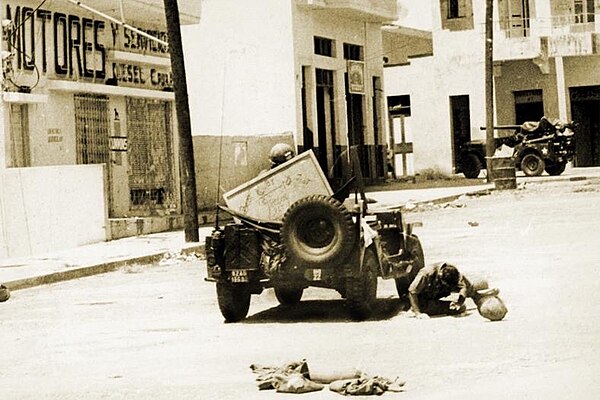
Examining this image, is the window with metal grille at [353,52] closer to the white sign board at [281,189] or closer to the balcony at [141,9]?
the balcony at [141,9]

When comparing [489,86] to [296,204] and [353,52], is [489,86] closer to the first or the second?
[353,52]

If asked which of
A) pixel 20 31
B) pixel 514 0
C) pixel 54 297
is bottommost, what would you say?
pixel 54 297

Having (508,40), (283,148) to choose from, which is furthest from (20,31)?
(508,40)

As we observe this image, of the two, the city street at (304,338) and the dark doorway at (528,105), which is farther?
the dark doorway at (528,105)

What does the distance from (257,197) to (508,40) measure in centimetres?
3644

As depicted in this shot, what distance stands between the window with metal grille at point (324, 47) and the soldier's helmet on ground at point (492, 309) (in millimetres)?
27560

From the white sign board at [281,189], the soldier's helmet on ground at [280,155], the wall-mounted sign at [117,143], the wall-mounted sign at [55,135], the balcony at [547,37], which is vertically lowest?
the white sign board at [281,189]

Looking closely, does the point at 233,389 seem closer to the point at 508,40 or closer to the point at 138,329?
the point at 138,329

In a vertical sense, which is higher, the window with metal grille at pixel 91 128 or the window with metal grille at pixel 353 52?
the window with metal grille at pixel 353 52

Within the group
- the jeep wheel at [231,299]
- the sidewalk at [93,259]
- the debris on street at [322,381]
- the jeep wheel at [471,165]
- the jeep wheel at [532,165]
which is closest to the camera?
the debris on street at [322,381]

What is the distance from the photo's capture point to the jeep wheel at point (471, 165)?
42719 mm

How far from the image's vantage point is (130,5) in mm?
24750

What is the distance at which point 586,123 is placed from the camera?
47.9 metres

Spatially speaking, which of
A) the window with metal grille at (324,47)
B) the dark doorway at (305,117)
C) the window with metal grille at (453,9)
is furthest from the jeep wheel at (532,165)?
the window with metal grille at (453,9)
